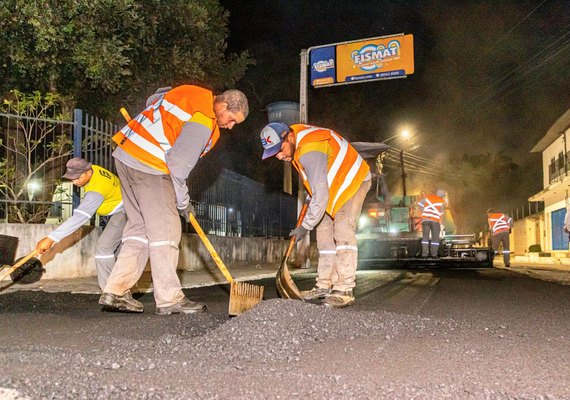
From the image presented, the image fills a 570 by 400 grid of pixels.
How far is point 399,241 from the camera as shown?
42.5ft

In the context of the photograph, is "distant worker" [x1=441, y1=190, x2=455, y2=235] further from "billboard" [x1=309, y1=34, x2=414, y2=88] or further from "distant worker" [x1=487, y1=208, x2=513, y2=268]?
"billboard" [x1=309, y1=34, x2=414, y2=88]

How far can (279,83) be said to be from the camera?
883 inches

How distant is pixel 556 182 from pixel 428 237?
19.1 metres

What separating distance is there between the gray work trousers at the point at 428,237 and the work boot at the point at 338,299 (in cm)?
748

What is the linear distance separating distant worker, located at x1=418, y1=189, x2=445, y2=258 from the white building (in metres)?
15.9

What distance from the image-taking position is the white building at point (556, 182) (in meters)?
27.1

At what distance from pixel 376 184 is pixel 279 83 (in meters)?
10.6

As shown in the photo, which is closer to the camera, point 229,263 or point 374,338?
point 374,338

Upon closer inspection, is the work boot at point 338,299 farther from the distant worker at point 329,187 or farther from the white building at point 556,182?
the white building at point 556,182

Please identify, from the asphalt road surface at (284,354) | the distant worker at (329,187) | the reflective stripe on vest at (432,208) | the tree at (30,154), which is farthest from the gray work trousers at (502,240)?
the tree at (30,154)

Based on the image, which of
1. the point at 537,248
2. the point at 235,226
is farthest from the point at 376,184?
the point at 537,248

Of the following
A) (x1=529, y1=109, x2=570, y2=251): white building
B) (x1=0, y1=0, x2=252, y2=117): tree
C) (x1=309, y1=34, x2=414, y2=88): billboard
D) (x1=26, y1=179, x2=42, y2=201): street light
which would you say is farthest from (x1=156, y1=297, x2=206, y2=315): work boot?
(x1=529, y1=109, x2=570, y2=251): white building

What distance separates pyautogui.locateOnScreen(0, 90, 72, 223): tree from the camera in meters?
8.34

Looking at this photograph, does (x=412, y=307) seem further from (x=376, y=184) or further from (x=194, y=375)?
(x=376, y=184)
